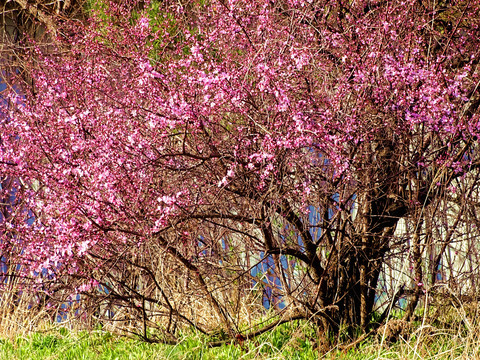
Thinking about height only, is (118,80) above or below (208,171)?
above

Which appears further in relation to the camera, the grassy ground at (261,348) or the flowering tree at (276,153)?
the grassy ground at (261,348)

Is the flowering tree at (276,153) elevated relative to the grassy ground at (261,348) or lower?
elevated

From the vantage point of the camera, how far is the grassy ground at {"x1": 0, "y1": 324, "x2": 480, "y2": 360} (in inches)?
160

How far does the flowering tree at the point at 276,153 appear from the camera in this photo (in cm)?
380

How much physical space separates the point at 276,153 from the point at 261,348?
4.90ft

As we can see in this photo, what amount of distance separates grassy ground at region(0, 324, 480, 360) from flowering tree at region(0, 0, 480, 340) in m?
0.18

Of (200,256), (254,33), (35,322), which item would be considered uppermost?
(254,33)

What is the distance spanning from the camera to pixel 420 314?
16.3 feet

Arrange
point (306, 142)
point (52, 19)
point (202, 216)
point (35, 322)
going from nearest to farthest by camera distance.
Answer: point (306, 142) < point (202, 216) < point (35, 322) < point (52, 19)

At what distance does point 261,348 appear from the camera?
14.7ft

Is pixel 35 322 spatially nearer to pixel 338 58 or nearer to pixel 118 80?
pixel 118 80

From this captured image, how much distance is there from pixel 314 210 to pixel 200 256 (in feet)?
2.85

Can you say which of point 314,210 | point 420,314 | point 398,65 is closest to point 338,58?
point 398,65

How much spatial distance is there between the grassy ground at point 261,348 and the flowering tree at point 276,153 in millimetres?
185
